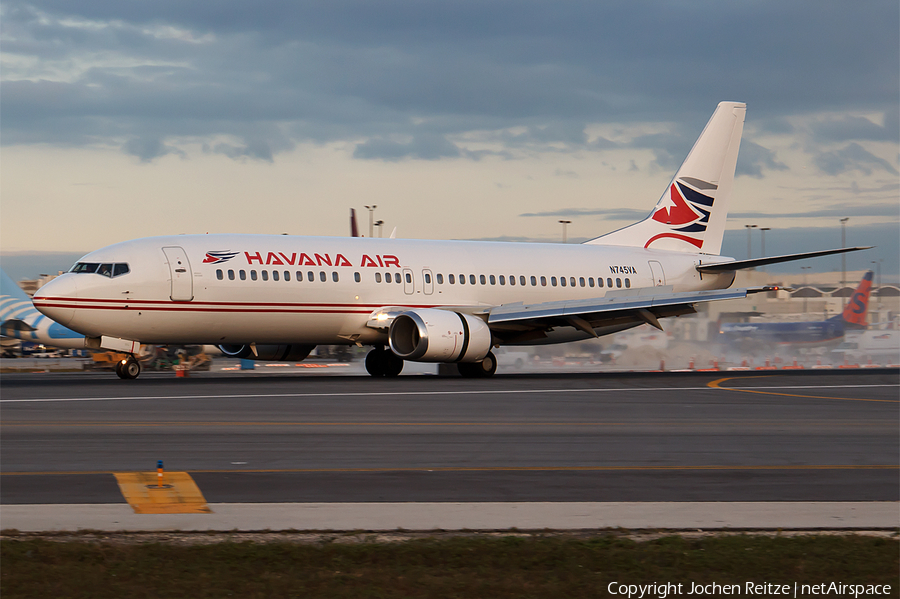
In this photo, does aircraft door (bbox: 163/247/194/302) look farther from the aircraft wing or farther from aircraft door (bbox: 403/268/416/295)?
the aircraft wing

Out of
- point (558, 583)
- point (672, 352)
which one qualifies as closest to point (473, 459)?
point (558, 583)

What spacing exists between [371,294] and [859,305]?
18.5m

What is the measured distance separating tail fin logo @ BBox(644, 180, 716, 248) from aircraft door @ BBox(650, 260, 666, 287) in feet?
5.71

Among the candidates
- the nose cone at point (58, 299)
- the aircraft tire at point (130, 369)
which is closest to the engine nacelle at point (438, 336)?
the aircraft tire at point (130, 369)

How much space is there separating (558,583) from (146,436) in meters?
9.29

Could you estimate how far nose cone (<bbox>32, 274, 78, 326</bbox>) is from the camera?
82.9 feet

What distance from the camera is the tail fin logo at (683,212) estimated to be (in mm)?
37500

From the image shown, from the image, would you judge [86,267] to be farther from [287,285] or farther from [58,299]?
[287,285]

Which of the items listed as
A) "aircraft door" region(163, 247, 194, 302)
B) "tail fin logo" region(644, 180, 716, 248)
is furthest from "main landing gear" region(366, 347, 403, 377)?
"tail fin logo" region(644, 180, 716, 248)

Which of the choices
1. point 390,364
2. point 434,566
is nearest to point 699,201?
point 390,364

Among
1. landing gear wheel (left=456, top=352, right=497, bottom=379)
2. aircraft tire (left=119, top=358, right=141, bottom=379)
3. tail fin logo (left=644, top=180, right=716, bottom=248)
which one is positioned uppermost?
tail fin logo (left=644, top=180, right=716, bottom=248)

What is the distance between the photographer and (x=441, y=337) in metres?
27.8

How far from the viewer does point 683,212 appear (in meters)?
37.6

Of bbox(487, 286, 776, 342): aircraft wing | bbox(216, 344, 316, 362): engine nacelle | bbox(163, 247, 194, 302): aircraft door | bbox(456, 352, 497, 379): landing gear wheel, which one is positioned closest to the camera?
bbox(163, 247, 194, 302): aircraft door
